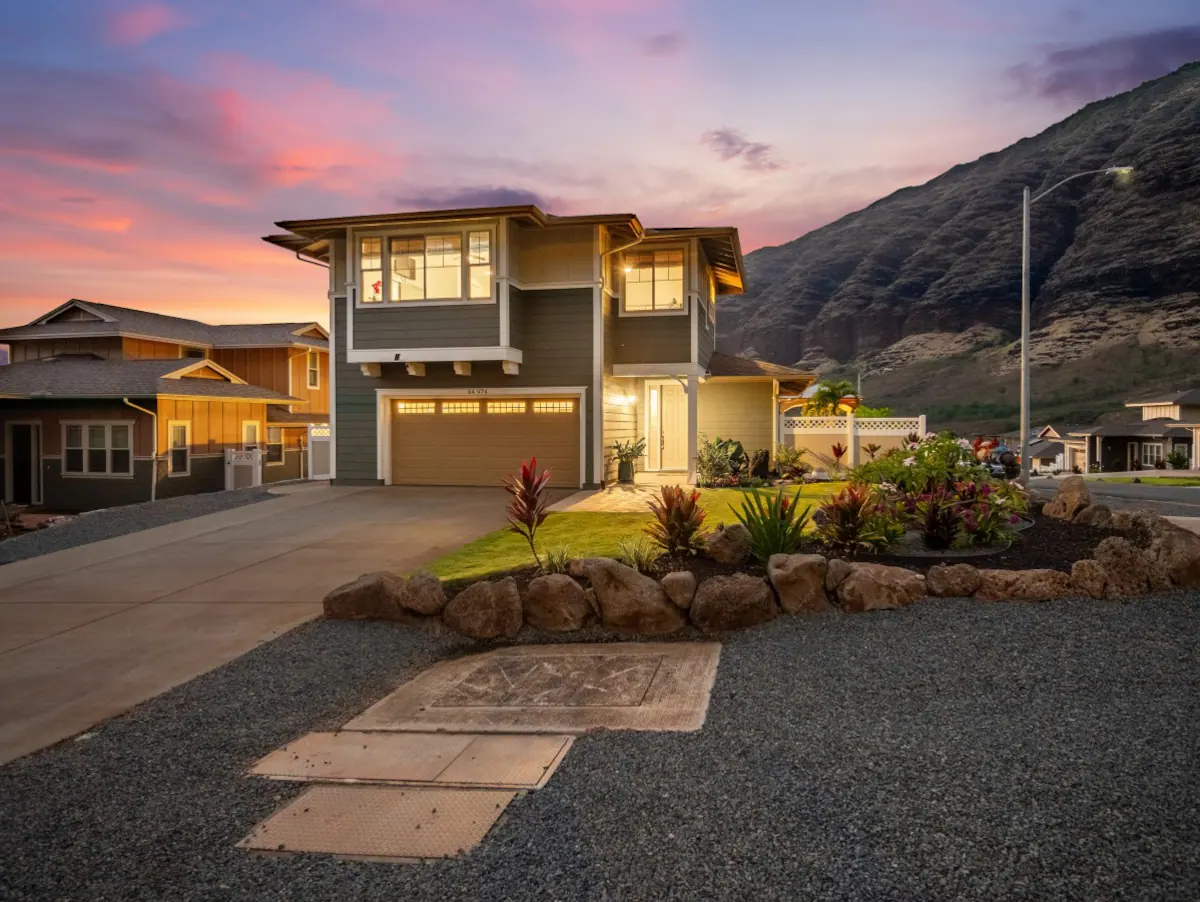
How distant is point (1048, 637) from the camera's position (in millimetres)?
5934

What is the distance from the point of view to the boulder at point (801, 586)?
702 cm

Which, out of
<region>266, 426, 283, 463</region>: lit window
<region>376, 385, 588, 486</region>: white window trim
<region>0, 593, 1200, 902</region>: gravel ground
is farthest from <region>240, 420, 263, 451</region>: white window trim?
<region>0, 593, 1200, 902</region>: gravel ground

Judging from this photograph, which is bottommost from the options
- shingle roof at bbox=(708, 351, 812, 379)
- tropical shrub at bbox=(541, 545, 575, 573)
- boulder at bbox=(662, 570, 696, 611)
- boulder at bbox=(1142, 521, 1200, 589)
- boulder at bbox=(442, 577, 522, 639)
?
boulder at bbox=(442, 577, 522, 639)

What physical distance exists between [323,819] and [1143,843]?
3534 millimetres

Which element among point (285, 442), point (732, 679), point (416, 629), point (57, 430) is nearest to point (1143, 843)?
point (732, 679)

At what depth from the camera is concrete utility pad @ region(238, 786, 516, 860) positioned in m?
3.44

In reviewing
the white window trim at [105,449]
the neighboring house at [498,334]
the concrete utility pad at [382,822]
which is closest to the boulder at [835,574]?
the concrete utility pad at [382,822]

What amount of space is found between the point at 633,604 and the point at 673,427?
15.1 m

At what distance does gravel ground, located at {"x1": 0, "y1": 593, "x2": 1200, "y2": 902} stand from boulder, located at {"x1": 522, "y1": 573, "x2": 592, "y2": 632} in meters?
1.58

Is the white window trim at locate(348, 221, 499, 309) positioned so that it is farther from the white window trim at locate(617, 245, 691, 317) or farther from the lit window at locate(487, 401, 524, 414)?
the white window trim at locate(617, 245, 691, 317)

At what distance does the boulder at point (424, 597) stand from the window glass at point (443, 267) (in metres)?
10.6

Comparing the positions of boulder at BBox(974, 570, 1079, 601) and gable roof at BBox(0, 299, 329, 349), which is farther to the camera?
gable roof at BBox(0, 299, 329, 349)

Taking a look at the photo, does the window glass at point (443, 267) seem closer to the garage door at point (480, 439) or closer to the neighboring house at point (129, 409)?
the garage door at point (480, 439)

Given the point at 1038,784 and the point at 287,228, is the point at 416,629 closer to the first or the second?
Answer: the point at 1038,784
